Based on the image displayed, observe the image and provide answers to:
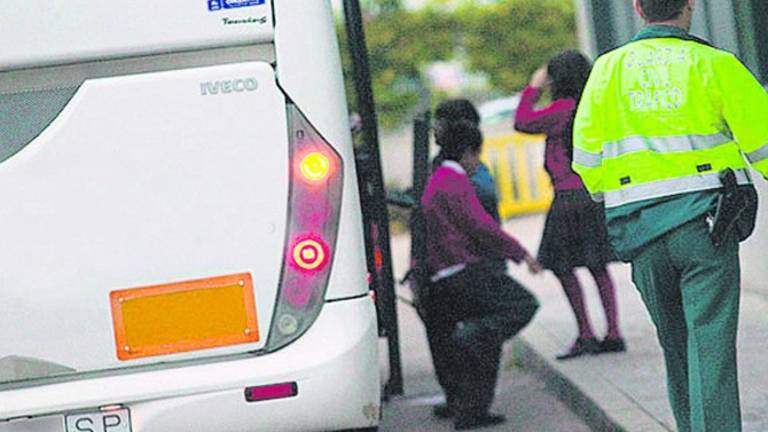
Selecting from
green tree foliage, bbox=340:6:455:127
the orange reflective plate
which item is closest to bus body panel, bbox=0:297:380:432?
the orange reflective plate

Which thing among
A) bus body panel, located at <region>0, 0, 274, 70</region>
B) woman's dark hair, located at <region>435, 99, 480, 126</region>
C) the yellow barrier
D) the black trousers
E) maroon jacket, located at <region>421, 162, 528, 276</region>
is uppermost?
bus body panel, located at <region>0, 0, 274, 70</region>

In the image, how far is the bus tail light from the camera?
19.9ft

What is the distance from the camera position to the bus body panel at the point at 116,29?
6.03 metres

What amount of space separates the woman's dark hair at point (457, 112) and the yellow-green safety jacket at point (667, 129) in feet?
10.1

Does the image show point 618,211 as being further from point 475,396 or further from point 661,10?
point 475,396

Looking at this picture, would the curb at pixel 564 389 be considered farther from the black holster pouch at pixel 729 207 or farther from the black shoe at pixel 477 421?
the black holster pouch at pixel 729 207

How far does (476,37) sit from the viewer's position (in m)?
34.5

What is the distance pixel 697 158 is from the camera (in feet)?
19.4

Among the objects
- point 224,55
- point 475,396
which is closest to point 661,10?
point 224,55

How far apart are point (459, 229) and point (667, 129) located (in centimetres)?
297

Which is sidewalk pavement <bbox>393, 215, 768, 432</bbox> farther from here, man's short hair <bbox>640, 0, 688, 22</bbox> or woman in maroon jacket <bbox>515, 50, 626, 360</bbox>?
man's short hair <bbox>640, 0, 688, 22</bbox>

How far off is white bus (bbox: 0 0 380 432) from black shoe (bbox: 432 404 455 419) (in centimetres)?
332

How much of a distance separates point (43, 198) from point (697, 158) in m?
2.24

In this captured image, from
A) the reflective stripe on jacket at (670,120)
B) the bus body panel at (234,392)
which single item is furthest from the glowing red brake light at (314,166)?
the reflective stripe on jacket at (670,120)
